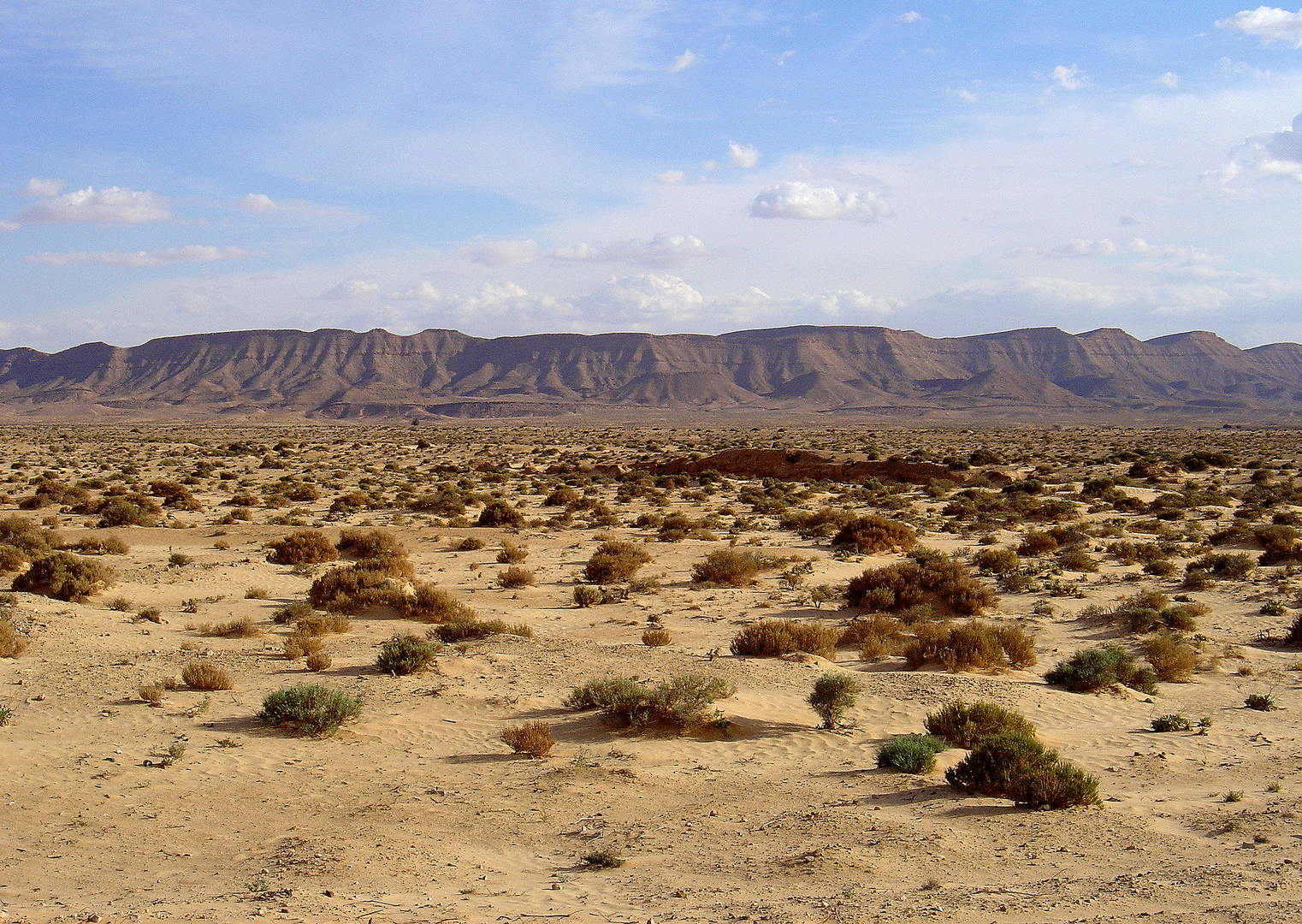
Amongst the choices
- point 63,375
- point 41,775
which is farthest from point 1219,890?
point 63,375

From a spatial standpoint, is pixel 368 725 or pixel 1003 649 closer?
pixel 368 725

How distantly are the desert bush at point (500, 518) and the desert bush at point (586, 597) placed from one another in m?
8.79

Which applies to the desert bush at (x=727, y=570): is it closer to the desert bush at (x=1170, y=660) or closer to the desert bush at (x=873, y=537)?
the desert bush at (x=873, y=537)

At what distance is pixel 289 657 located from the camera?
11938 millimetres

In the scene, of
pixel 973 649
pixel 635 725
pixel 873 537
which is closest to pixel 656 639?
pixel 635 725

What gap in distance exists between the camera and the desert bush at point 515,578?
1764cm

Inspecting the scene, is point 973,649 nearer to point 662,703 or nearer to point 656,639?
point 656,639

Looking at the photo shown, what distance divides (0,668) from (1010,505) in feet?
83.9

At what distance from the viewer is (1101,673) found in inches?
442

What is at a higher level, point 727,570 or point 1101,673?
point 727,570

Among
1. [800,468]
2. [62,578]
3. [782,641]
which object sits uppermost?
[800,468]

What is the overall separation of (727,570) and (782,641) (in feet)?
17.4

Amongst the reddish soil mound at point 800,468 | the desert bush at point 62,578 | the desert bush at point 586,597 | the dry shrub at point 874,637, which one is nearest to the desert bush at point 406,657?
the desert bush at point 586,597

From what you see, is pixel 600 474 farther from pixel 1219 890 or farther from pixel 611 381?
pixel 611 381
